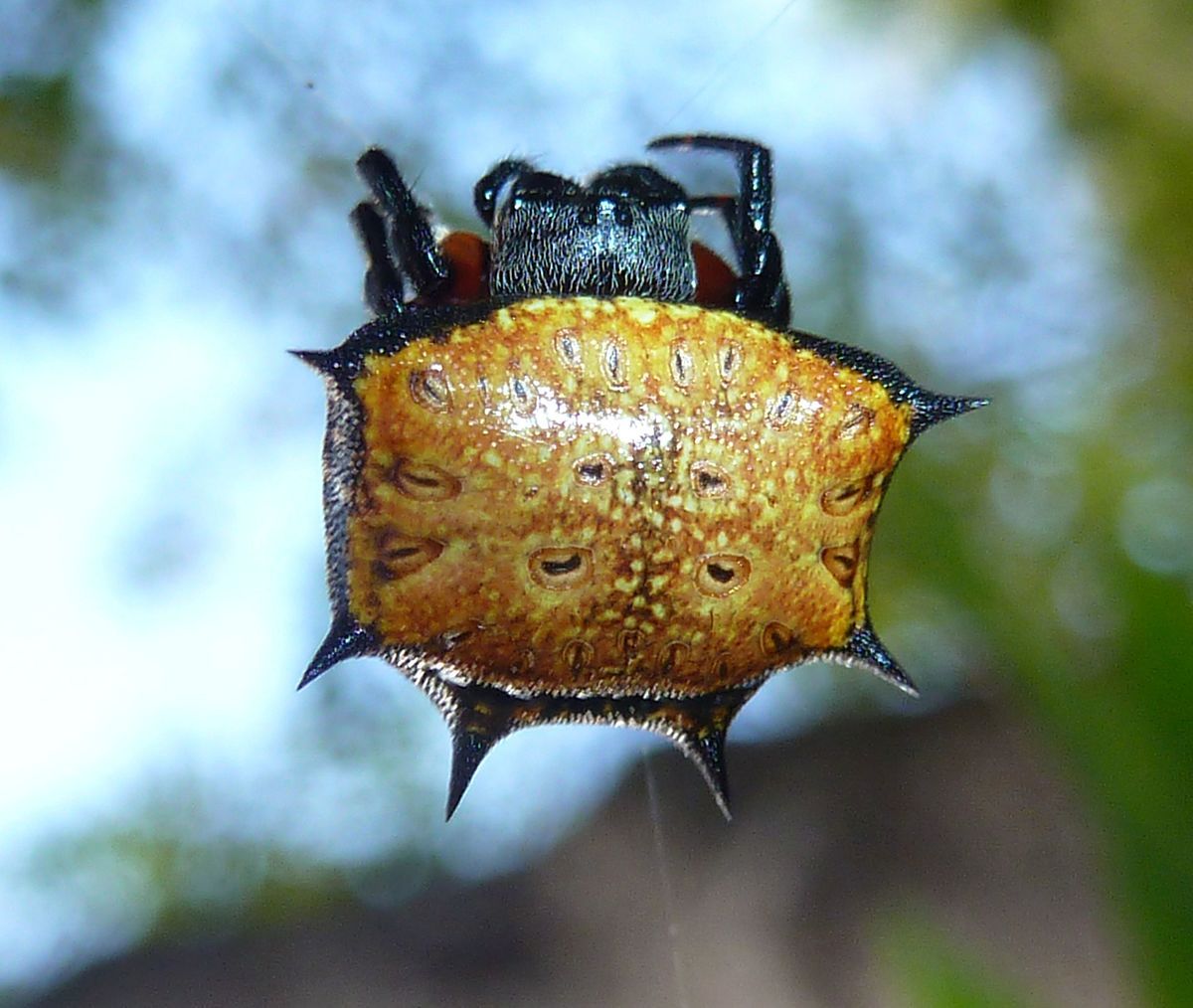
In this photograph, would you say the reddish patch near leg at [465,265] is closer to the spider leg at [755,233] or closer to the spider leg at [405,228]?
the spider leg at [405,228]

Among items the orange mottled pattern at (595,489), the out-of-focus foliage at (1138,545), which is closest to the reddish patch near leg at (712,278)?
the orange mottled pattern at (595,489)

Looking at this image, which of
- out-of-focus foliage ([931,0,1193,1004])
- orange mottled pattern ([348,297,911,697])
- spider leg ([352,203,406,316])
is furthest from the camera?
spider leg ([352,203,406,316])

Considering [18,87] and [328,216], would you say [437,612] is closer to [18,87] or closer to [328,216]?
[328,216]

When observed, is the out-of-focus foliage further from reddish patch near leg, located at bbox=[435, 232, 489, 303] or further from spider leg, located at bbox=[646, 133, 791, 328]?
reddish patch near leg, located at bbox=[435, 232, 489, 303]

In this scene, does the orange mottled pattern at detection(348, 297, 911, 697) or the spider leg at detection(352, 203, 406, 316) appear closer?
the orange mottled pattern at detection(348, 297, 911, 697)

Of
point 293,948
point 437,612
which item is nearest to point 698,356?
point 437,612

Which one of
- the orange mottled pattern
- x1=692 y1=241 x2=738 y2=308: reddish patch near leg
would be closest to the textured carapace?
the orange mottled pattern

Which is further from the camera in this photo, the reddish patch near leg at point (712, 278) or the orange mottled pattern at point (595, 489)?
the reddish patch near leg at point (712, 278)
